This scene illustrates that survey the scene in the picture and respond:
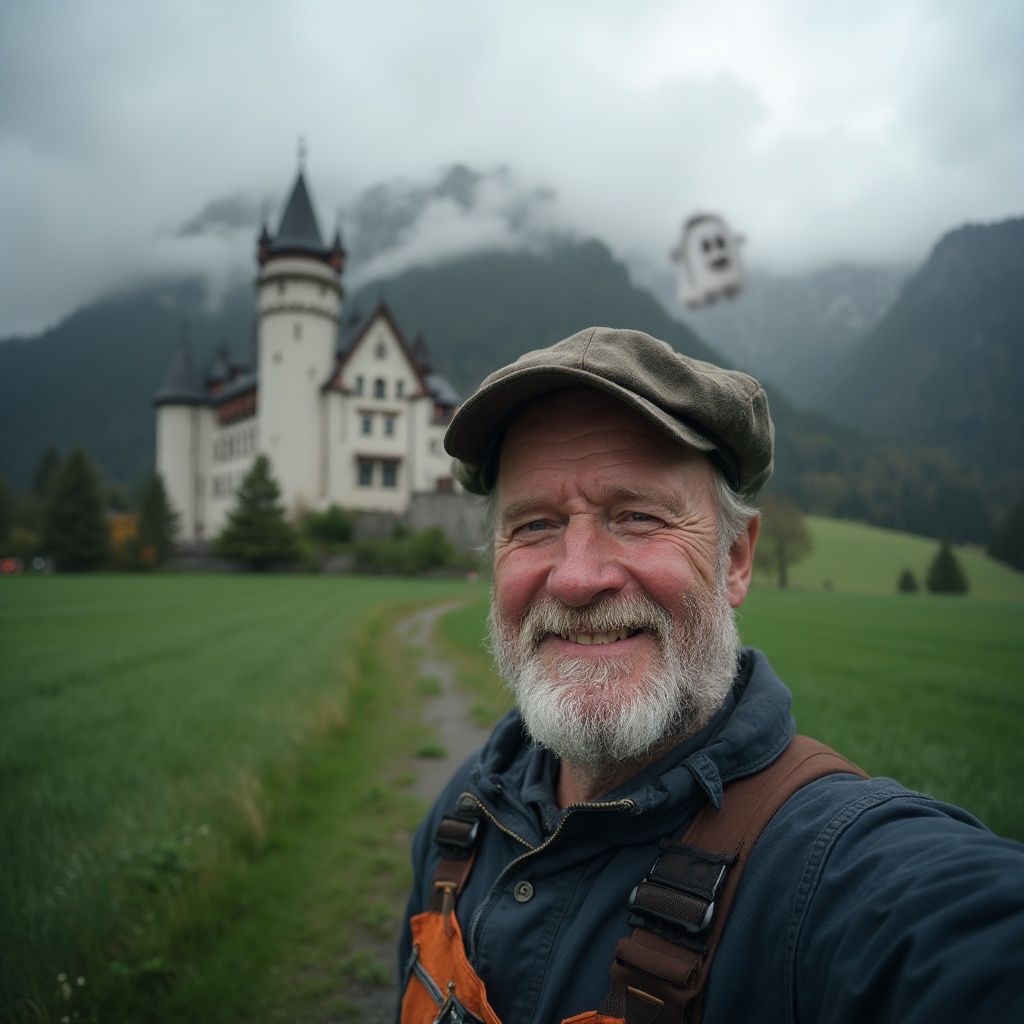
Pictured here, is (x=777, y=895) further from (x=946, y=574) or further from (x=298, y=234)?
(x=298, y=234)

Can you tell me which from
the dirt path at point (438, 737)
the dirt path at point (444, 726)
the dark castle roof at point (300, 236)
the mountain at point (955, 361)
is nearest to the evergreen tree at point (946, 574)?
the mountain at point (955, 361)

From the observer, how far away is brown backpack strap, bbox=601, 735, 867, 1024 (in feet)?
3.69

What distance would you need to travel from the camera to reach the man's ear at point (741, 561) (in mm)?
1904

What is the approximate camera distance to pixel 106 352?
390 feet

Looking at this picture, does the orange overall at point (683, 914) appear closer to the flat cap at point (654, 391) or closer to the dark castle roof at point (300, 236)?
the flat cap at point (654, 391)

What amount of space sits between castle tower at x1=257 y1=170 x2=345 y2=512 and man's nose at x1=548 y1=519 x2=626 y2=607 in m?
54.2

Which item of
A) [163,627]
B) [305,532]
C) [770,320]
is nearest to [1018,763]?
[770,320]

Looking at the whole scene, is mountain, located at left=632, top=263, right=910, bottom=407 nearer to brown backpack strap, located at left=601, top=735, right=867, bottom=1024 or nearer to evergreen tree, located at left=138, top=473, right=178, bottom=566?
brown backpack strap, located at left=601, top=735, right=867, bottom=1024

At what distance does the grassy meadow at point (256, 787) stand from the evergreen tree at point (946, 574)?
199cm

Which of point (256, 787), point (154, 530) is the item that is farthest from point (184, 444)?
point (256, 787)

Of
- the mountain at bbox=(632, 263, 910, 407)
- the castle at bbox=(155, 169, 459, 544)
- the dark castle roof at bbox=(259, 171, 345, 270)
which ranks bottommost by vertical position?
the mountain at bbox=(632, 263, 910, 407)

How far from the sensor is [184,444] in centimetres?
6538

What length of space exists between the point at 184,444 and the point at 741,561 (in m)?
72.5

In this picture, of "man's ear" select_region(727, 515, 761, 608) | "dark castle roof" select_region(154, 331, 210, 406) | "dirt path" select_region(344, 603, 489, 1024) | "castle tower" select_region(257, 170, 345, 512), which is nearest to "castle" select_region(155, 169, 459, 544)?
"castle tower" select_region(257, 170, 345, 512)
